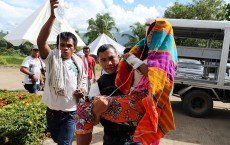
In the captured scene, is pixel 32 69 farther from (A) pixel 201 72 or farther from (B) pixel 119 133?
(A) pixel 201 72

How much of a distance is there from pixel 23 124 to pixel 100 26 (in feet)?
109

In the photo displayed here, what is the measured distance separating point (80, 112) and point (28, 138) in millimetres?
2326

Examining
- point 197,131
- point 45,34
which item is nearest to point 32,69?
point 45,34

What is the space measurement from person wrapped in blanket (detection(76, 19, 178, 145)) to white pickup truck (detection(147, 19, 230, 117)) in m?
5.26

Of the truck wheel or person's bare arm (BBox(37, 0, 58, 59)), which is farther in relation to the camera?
the truck wheel

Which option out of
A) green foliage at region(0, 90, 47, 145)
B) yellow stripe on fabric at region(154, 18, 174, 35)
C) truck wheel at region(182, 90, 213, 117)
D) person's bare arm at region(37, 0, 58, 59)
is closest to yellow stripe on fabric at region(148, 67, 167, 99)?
yellow stripe on fabric at region(154, 18, 174, 35)

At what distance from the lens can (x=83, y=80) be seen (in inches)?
113

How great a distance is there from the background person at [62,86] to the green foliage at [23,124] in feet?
3.51

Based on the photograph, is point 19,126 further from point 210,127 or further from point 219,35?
point 219,35

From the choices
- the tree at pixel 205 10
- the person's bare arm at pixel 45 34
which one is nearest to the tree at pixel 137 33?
the tree at pixel 205 10

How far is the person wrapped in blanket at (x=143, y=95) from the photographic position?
1.51 metres

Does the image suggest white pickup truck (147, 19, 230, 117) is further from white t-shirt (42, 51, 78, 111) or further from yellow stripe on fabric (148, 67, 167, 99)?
yellow stripe on fabric (148, 67, 167, 99)

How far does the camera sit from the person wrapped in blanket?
1514 millimetres

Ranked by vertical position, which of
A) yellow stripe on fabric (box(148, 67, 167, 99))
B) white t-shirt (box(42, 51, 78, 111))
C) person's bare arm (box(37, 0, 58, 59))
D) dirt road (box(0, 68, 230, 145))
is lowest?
dirt road (box(0, 68, 230, 145))
